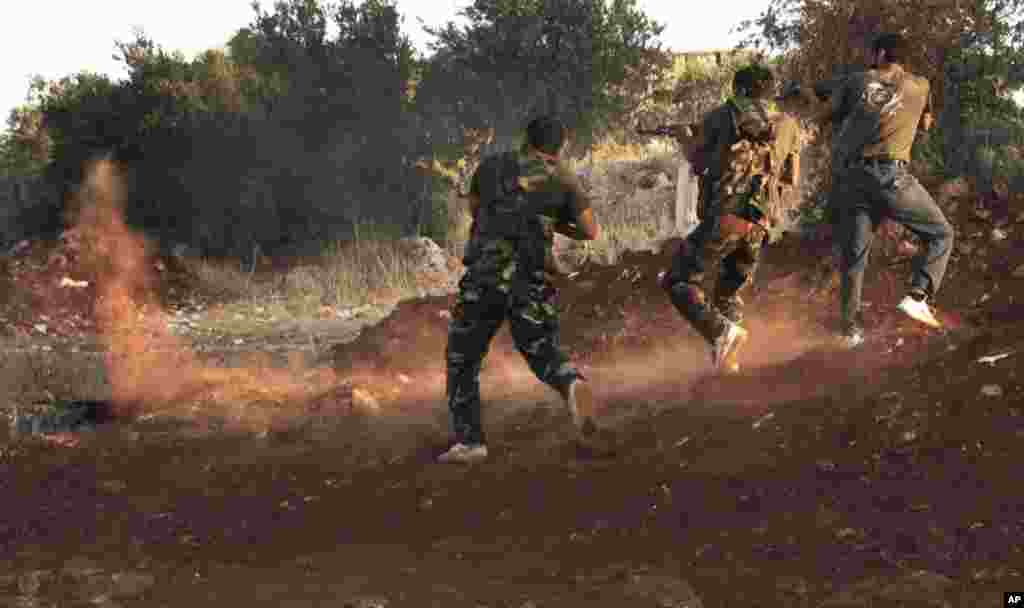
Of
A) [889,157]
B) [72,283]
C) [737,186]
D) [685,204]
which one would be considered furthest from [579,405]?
[72,283]

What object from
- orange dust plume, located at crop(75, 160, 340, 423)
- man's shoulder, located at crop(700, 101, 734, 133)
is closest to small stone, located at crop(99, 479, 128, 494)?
orange dust plume, located at crop(75, 160, 340, 423)

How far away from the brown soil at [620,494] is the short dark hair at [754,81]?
173 centimetres

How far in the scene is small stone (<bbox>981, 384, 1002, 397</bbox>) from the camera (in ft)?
16.3

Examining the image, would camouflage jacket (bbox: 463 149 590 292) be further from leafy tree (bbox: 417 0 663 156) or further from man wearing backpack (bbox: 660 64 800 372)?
leafy tree (bbox: 417 0 663 156)

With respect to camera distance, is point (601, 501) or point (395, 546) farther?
point (601, 501)

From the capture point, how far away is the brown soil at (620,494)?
386 cm

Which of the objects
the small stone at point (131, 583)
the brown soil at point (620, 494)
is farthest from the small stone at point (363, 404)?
the small stone at point (131, 583)

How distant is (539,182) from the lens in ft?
17.9

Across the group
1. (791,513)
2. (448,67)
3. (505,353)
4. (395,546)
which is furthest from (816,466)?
(448,67)

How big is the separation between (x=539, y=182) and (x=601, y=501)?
1.67 metres

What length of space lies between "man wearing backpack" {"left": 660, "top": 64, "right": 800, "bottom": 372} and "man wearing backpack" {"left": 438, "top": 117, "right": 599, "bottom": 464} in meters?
1.02

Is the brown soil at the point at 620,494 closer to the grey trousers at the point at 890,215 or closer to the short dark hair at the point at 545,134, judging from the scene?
the grey trousers at the point at 890,215

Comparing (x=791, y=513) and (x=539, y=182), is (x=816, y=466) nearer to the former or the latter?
(x=791, y=513)

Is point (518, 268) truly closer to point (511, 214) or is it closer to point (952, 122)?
point (511, 214)
